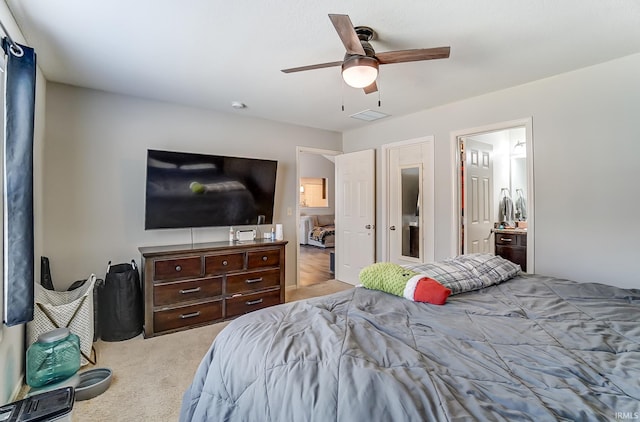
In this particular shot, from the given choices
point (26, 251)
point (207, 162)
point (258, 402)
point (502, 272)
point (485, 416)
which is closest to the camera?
point (485, 416)

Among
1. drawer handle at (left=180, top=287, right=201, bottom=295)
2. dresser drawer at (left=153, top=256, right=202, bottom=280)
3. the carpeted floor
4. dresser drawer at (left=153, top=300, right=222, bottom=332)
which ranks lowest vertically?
the carpeted floor

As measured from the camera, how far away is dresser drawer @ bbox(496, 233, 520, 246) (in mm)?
4263

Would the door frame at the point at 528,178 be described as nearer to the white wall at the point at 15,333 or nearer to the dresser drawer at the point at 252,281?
the dresser drawer at the point at 252,281

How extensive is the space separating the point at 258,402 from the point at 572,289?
1.92 m

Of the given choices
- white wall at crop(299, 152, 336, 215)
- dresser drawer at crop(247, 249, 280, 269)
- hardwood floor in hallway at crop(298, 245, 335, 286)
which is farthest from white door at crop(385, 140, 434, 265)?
white wall at crop(299, 152, 336, 215)

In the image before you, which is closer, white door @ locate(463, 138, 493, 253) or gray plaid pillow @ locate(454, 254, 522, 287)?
gray plaid pillow @ locate(454, 254, 522, 287)

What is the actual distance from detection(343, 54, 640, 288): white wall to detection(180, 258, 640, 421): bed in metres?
1.18

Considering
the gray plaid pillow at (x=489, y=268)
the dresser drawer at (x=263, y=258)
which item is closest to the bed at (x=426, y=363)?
the gray plaid pillow at (x=489, y=268)

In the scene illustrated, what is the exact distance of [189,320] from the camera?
10.3 ft

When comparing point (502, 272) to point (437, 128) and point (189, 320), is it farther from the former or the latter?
point (189, 320)

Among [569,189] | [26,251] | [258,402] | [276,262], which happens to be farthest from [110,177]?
[569,189]

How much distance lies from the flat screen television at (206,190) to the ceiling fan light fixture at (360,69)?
2.11 metres

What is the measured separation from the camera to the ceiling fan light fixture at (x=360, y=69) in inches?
75.7

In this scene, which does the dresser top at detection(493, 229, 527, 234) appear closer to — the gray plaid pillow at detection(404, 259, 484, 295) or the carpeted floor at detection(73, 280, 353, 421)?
the gray plaid pillow at detection(404, 259, 484, 295)
